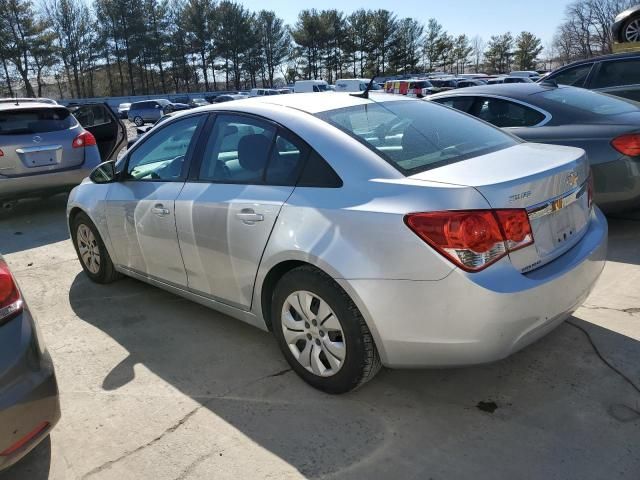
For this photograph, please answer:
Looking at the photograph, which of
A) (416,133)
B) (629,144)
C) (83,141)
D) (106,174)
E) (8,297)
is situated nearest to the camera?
(8,297)

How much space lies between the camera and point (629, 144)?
462 centimetres

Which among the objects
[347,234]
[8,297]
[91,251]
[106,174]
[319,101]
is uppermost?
[319,101]

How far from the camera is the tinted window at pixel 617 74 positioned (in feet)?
22.9

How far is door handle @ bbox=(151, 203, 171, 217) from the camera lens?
141 inches

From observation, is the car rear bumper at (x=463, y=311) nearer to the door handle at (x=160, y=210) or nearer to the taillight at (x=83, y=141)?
the door handle at (x=160, y=210)

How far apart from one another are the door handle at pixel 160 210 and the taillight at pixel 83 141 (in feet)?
14.3

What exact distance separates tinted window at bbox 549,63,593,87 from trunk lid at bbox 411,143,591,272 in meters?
5.16

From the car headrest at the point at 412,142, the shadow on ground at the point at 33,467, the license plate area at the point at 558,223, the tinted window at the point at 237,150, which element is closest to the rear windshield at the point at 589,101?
the license plate area at the point at 558,223

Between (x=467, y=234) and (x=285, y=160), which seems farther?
(x=285, y=160)

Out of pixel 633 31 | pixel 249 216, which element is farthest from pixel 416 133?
pixel 633 31

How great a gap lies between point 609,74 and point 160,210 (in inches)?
249

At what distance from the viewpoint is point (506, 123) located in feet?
18.0

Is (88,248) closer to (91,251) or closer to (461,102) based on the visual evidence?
(91,251)

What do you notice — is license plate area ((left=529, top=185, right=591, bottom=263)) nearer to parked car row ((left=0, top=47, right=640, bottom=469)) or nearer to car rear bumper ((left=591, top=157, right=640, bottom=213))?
parked car row ((left=0, top=47, right=640, bottom=469))
